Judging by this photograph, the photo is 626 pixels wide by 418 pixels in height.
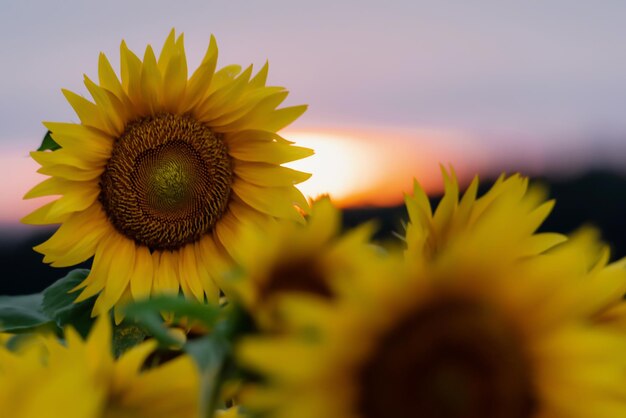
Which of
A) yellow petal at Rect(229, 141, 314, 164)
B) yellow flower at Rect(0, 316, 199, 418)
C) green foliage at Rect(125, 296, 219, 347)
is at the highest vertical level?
green foliage at Rect(125, 296, 219, 347)

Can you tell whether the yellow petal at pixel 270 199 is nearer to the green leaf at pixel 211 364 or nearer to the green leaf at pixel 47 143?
the green leaf at pixel 47 143

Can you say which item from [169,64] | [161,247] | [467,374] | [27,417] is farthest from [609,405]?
[161,247]

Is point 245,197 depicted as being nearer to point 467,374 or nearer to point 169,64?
point 169,64

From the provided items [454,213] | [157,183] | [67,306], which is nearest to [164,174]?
[157,183]

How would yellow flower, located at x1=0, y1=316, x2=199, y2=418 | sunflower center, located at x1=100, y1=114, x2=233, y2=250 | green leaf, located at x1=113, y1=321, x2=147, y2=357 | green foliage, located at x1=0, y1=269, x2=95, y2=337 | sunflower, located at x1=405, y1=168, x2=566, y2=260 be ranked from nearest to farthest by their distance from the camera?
yellow flower, located at x1=0, y1=316, x2=199, y2=418 → sunflower, located at x1=405, y1=168, x2=566, y2=260 → green leaf, located at x1=113, y1=321, x2=147, y2=357 → green foliage, located at x1=0, y1=269, x2=95, y2=337 → sunflower center, located at x1=100, y1=114, x2=233, y2=250

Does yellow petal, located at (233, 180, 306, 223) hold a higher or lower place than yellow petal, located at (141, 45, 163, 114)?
lower

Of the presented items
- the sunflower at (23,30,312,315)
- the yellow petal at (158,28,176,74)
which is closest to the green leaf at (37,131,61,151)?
the sunflower at (23,30,312,315)

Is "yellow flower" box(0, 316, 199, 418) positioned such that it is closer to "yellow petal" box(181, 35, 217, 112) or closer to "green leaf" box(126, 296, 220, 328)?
"green leaf" box(126, 296, 220, 328)

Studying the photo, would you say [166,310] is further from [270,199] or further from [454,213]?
[270,199]

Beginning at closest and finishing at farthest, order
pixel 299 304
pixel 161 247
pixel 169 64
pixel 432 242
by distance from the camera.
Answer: pixel 299 304, pixel 432 242, pixel 169 64, pixel 161 247
